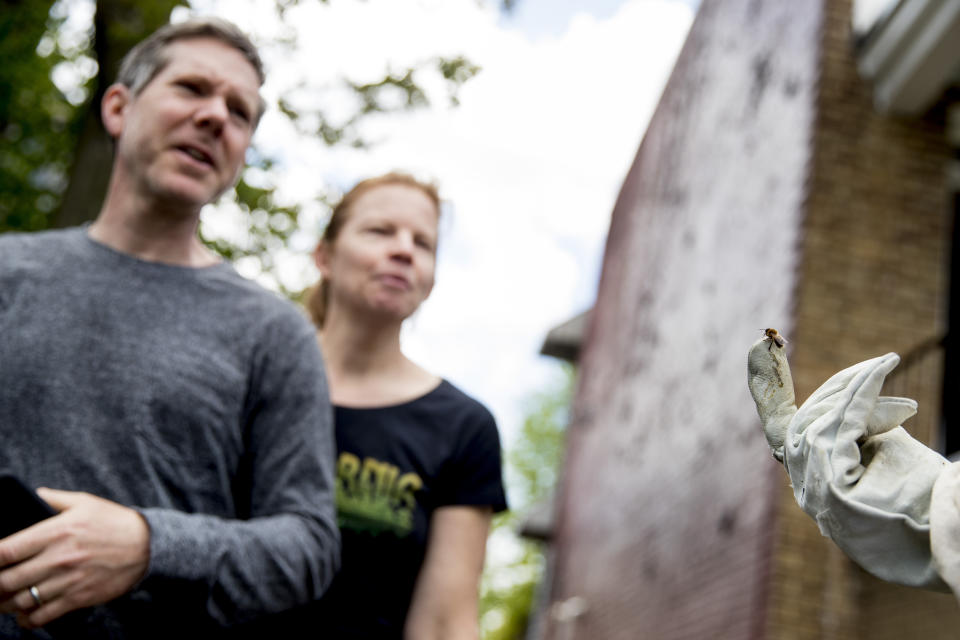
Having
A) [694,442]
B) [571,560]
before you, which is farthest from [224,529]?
[571,560]

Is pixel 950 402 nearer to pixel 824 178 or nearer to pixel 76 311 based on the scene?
pixel 824 178

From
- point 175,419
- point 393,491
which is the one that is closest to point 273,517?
point 175,419

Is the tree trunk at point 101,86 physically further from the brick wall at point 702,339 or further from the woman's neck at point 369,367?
the brick wall at point 702,339

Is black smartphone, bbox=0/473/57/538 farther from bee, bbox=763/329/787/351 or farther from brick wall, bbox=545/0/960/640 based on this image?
brick wall, bbox=545/0/960/640

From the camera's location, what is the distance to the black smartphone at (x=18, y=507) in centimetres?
179

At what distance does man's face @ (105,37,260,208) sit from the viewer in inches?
94.2

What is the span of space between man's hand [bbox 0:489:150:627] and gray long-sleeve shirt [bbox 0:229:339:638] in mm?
54

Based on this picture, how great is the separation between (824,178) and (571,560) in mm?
9864

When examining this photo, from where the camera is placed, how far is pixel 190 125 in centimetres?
242

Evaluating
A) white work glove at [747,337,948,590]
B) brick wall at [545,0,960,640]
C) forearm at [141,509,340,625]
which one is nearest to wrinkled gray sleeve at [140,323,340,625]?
forearm at [141,509,340,625]

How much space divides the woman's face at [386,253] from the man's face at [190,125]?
0.66m

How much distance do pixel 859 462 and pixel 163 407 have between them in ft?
4.72

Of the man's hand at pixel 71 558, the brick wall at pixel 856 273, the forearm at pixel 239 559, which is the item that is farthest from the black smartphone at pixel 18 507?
the brick wall at pixel 856 273

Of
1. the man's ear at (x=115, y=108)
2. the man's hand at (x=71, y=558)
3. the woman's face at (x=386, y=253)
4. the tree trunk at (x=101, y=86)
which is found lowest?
the man's hand at (x=71, y=558)
